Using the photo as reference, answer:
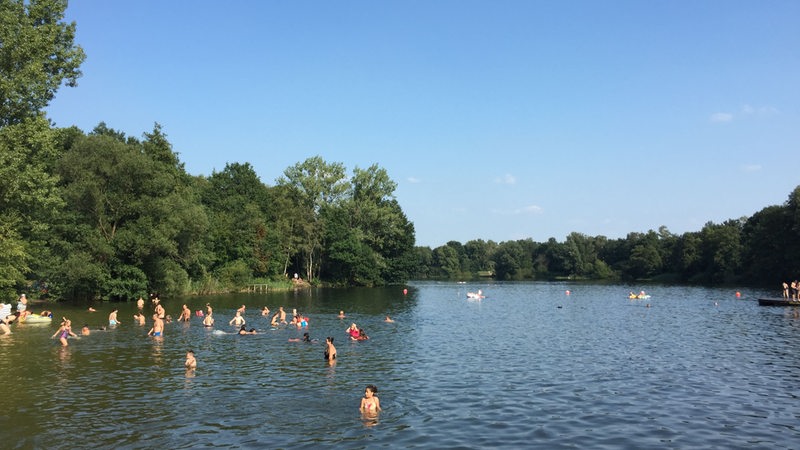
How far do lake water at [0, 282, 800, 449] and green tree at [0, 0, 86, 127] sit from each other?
1467 cm

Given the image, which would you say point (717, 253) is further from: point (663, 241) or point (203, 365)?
point (203, 365)

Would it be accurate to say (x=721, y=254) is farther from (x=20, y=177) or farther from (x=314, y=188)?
(x=20, y=177)

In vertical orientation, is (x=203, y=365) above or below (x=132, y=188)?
below

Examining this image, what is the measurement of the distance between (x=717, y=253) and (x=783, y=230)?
75.8 feet

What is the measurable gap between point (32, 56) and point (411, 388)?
3052cm

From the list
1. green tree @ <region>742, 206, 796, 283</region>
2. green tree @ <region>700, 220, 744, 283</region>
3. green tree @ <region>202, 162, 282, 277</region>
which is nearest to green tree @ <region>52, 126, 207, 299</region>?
green tree @ <region>202, 162, 282, 277</region>

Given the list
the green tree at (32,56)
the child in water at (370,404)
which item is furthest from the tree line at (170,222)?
the child in water at (370,404)

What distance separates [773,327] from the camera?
4450 centimetres

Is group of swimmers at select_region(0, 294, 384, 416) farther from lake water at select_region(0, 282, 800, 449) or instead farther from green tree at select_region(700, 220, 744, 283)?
green tree at select_region(700, 220, 744, 283)

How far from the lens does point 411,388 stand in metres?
23.7

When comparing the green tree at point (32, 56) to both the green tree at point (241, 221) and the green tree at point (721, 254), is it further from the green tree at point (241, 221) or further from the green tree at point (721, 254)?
the green tree at point (721, 254)

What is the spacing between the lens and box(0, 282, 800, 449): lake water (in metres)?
17.0

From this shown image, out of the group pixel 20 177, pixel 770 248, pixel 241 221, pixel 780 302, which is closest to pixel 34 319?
pixel 20 177

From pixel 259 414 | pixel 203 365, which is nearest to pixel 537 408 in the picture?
pixel 259 414
